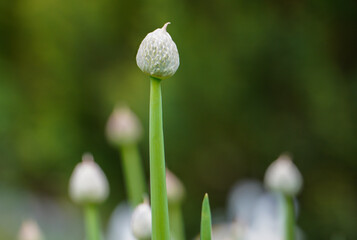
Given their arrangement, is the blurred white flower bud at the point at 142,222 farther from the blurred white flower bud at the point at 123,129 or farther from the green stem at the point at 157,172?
the blurred white flower bud at the point at 123,129

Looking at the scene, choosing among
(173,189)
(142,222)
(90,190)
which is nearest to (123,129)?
(173,189)

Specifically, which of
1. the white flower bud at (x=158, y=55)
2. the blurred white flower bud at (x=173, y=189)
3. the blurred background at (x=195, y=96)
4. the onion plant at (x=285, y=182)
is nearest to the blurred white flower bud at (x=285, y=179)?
the onion plant at (x=285, y=182)

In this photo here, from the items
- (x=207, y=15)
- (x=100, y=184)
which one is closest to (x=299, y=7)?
(x=207, y=15)

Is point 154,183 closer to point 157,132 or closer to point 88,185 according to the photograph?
point 157,132

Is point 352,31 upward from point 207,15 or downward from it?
downward

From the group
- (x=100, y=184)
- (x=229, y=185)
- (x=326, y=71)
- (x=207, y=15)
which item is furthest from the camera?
(x=229, y=185)

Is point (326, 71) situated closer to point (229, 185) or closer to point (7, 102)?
point (229, 185)

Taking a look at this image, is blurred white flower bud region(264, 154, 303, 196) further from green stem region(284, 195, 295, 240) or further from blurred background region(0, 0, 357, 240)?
blurred background region(0, 0, 357, 240)
